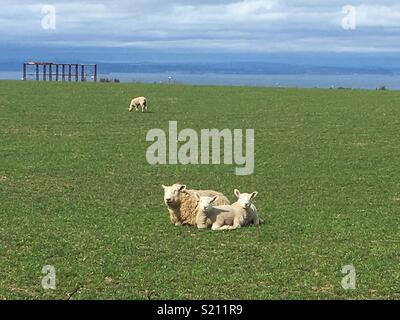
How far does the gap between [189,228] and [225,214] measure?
2.19 feet

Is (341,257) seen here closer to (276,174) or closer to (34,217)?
(34,217)

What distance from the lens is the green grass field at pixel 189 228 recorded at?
9.92 m

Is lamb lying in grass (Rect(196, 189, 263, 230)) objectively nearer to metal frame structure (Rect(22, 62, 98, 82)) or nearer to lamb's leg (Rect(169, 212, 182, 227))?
lamb's leg (Rect(169, 212, 182, 227))

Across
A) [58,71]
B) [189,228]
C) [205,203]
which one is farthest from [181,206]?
[58,71]

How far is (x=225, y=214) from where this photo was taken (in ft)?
42.2

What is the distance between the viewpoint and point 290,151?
2434cm

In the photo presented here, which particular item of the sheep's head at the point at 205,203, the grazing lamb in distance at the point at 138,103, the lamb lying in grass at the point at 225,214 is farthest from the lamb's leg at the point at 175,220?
the grazing lamb in distance at the point at 138,103

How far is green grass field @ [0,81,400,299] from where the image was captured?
32.6 feet

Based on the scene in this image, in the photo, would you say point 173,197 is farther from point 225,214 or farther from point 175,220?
point 225,214

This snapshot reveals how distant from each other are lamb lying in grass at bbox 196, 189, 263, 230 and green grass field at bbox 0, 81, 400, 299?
22 cm

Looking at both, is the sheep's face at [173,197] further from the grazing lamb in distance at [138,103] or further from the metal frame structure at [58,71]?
the metal frame structure at [58,71]

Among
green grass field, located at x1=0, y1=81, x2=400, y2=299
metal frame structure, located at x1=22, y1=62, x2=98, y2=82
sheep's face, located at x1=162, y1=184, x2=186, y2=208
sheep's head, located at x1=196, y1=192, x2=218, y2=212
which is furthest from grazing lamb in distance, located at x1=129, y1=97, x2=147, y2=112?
metal frame structure, located at x1=22, y1=62, x2=98, y2=82
